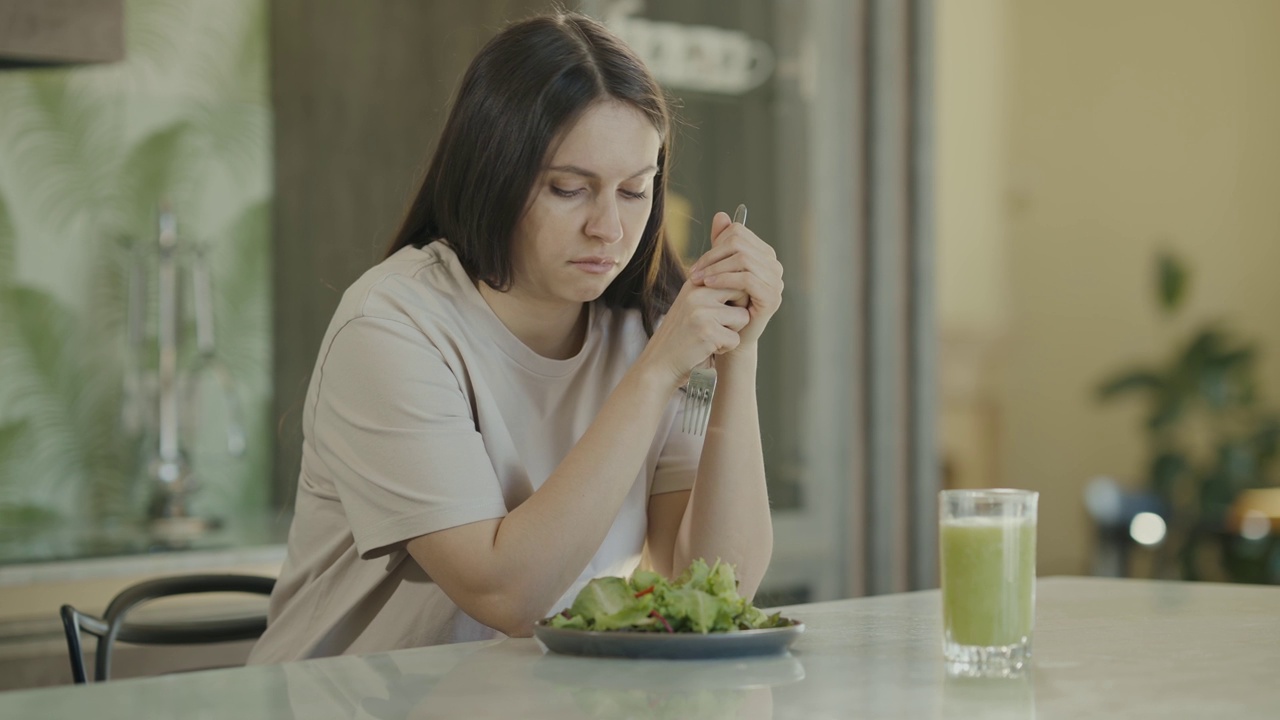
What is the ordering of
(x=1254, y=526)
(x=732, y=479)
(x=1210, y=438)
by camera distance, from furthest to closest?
(x=1210, y=438)
(x=1254, y=526)
(x=732, y=479)

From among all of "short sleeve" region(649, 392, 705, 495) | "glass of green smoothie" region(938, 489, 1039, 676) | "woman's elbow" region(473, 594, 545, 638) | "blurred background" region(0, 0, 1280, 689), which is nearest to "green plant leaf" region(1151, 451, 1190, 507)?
"blurred background" region(0, 0, 1280, 689)

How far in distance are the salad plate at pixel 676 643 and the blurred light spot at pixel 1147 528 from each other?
4223mm

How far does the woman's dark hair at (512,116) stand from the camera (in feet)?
4.69

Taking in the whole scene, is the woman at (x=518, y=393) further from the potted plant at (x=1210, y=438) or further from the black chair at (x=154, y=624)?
the potted plant at (x=1210, y=438)

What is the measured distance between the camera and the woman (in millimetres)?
1294

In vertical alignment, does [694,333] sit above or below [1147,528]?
above

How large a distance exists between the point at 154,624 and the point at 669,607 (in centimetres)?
75

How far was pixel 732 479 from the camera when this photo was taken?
1491 millimetres

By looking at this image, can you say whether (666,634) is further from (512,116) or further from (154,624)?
(154,624)

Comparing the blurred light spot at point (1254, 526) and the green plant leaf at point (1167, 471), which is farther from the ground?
the green plant leaf at point (1167, 471)

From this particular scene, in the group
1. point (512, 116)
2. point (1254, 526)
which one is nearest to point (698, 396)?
point (512, 116)

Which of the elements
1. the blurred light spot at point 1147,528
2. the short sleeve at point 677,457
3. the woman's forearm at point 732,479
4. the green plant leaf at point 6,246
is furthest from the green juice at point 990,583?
the blurred light spot at point 1147,528

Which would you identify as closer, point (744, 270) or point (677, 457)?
point (744, 270)

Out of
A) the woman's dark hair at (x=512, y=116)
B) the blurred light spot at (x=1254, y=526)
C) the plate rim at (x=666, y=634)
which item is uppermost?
the woman's dark hair at (x=512, y=116)
